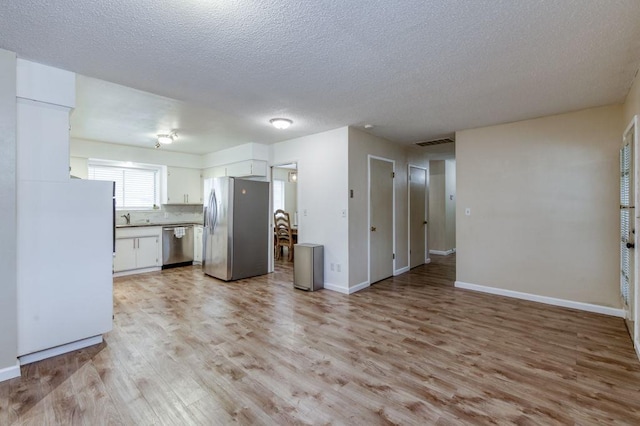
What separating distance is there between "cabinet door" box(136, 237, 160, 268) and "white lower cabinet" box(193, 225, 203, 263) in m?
0.76

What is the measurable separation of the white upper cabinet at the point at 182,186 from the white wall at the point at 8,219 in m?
4.07

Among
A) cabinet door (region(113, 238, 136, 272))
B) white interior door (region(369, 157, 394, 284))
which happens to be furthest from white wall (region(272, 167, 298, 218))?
cabinet door (region(113, 238, 136, 272))

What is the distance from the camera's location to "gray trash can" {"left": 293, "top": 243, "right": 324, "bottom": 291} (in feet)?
14.4

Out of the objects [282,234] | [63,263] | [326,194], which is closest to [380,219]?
[326,194]

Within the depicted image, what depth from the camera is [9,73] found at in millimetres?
2188

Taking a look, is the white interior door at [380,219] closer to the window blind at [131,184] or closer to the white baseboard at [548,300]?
the white baseboard at [548,300]

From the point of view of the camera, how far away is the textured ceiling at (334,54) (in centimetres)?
176

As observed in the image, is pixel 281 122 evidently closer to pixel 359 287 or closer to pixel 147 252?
pixel 359 287

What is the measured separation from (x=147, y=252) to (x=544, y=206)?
21.3 feet

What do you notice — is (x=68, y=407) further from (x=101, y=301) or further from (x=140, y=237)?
(x=140, y=237)

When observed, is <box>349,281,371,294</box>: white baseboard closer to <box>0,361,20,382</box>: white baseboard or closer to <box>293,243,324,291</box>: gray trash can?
<box>293,243,324,291</box>: gray trash can

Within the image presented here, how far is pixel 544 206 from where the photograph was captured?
3.84m

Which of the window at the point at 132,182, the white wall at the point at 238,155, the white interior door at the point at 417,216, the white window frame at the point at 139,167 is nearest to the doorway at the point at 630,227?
the white interior door at the point at 417,216

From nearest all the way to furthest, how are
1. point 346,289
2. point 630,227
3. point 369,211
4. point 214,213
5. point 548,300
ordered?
point 630,227, point 548,300, point 346,289, point 369,211, point 214,213
